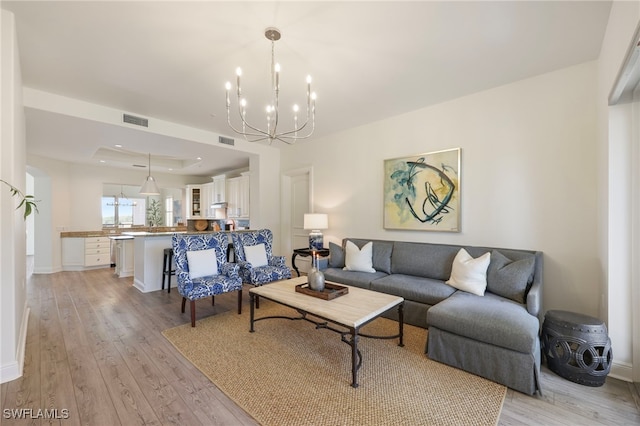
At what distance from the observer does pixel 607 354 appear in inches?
79.3

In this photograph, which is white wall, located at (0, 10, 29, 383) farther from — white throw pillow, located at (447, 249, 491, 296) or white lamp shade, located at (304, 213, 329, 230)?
white throw pillow, located at (447, 249, 491, 296)

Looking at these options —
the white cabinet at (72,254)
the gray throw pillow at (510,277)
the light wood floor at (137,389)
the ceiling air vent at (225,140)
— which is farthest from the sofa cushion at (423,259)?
the white cabinet at (72,254)

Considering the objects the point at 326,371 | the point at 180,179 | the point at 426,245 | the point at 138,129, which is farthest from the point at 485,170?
the point at 180,179

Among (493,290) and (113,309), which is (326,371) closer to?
(493,290)

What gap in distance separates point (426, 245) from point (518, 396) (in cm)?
193

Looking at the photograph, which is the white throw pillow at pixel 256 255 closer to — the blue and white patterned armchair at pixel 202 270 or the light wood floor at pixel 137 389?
the blue and white patterned armchair at pixel 202 270

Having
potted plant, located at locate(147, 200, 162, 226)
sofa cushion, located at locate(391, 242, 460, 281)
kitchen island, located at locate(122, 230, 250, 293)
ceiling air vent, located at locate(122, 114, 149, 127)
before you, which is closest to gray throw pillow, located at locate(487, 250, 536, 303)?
sofa cushion, located at locate(391, 242, 460, 281)

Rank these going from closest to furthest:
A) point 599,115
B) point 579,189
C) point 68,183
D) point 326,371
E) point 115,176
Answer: point 326,371, point 599,115, point 579,189, point 68,183, point 115,176

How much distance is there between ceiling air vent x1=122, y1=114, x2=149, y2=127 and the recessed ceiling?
0.76ft

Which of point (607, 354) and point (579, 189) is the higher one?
point (579, 189)

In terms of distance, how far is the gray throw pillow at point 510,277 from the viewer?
8.78ft

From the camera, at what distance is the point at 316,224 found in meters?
4.77

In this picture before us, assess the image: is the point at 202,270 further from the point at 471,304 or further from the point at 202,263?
the point at 471,304

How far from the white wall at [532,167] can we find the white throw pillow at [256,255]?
2059 mm
